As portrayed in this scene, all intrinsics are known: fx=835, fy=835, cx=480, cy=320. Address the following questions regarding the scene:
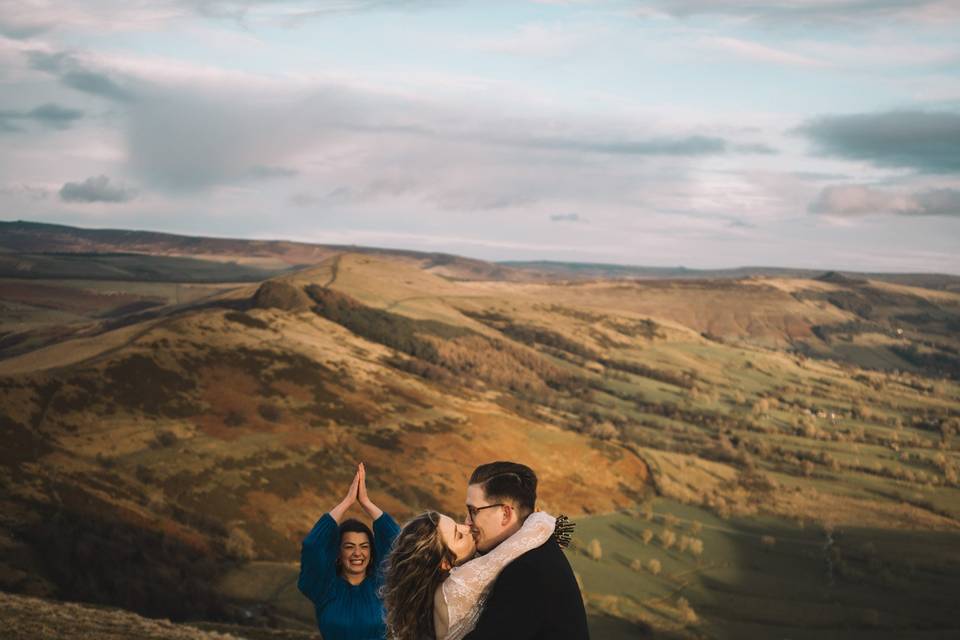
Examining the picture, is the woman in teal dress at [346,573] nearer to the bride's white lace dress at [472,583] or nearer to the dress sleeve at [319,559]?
the dress sleeve at [319,559]

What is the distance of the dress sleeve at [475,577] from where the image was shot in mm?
5309

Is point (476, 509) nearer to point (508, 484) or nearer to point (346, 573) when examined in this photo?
point (508, 484)


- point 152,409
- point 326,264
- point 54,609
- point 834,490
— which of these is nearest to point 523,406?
point 834,490

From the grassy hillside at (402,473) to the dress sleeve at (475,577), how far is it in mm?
33211

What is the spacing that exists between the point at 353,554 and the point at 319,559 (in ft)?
1.50

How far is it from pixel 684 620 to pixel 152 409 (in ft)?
126

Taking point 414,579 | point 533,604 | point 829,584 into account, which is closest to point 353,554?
point 414,579

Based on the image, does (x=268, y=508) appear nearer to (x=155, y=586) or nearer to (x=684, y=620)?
(x=155, y=586)

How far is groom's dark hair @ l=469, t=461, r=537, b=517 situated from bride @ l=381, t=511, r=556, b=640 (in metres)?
0.12

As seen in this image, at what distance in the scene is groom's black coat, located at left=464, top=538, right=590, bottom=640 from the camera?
17.0ft

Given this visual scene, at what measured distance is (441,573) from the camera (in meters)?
5.61

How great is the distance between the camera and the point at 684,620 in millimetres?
46438

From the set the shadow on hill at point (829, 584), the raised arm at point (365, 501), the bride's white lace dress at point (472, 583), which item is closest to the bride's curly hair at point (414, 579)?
the bride's white lace dress at point (472, 583)

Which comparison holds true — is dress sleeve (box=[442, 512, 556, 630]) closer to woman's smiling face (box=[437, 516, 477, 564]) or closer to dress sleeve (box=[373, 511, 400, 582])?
woman's smiling face (box=[437, 516, 477, 564])
